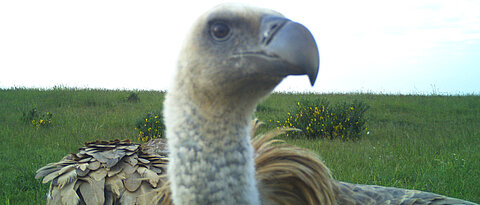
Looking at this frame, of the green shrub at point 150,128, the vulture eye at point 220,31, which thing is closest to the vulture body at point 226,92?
the vulture eye at point 220,31

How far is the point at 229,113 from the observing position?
183 cm

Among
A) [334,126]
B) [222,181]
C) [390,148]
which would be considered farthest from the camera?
[334,126]

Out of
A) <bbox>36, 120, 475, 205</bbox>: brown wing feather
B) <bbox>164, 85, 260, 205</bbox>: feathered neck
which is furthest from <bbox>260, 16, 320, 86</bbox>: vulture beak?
<bbox>36, 120, 475, 205</bbox>: brown wing feather

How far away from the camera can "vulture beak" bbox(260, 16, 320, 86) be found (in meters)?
1.63

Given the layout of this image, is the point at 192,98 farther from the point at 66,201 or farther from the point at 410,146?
the point at 410,146

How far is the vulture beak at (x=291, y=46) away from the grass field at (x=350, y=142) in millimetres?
4044

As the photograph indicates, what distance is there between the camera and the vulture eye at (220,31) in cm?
178

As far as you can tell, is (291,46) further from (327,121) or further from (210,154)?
(327,121)

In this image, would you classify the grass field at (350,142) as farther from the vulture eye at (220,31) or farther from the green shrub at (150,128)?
the vulture eye at (220,31)

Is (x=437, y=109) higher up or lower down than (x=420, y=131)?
higher up

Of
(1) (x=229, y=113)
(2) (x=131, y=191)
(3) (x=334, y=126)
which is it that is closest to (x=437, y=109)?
(3) (x=334, y=126)

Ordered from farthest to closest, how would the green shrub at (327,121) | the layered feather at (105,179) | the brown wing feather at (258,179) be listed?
the green shrub at (327,121) → the layered feather at (105,179) → the brown wing feather at (258,179)

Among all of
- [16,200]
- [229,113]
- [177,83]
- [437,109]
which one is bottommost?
[16,200]

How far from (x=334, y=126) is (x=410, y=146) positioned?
1.59m
